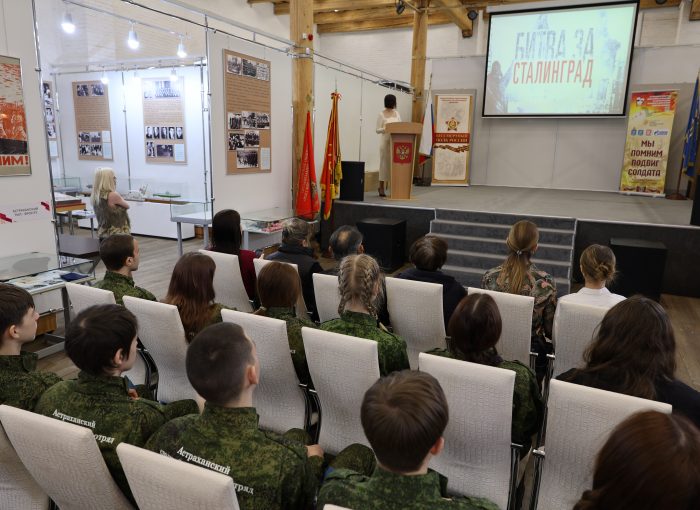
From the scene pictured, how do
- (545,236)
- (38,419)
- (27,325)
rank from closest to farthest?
(38,419), (27,325), (545,236)

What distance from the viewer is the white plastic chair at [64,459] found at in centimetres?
125

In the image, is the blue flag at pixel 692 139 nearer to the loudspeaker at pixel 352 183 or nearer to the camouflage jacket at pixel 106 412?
the loudspeaker at pixel 352 183

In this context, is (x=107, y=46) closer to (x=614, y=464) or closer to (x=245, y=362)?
(x=245, y=362)

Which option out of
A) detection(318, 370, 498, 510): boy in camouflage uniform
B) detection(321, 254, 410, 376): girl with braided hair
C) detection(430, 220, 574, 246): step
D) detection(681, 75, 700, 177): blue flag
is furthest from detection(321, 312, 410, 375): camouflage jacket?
detection(681, 75, 700, 177): blue flag

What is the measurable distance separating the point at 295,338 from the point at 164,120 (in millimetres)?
6665

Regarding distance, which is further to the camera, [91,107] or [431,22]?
[431,22]

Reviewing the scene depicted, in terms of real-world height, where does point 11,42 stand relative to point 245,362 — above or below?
above

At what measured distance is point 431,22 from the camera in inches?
449

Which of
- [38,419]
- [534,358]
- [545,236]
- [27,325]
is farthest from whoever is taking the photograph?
[545,236]

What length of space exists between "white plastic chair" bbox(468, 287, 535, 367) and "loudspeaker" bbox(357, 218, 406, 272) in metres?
3.61

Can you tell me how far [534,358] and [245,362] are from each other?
1872mm

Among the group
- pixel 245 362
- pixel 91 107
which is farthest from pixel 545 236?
pixel 91 107

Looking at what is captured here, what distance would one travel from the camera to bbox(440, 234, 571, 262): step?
18.6ft

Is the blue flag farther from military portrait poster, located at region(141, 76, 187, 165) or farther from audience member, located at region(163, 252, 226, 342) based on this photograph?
audience member, located at region(163, 252, 226, 342)
